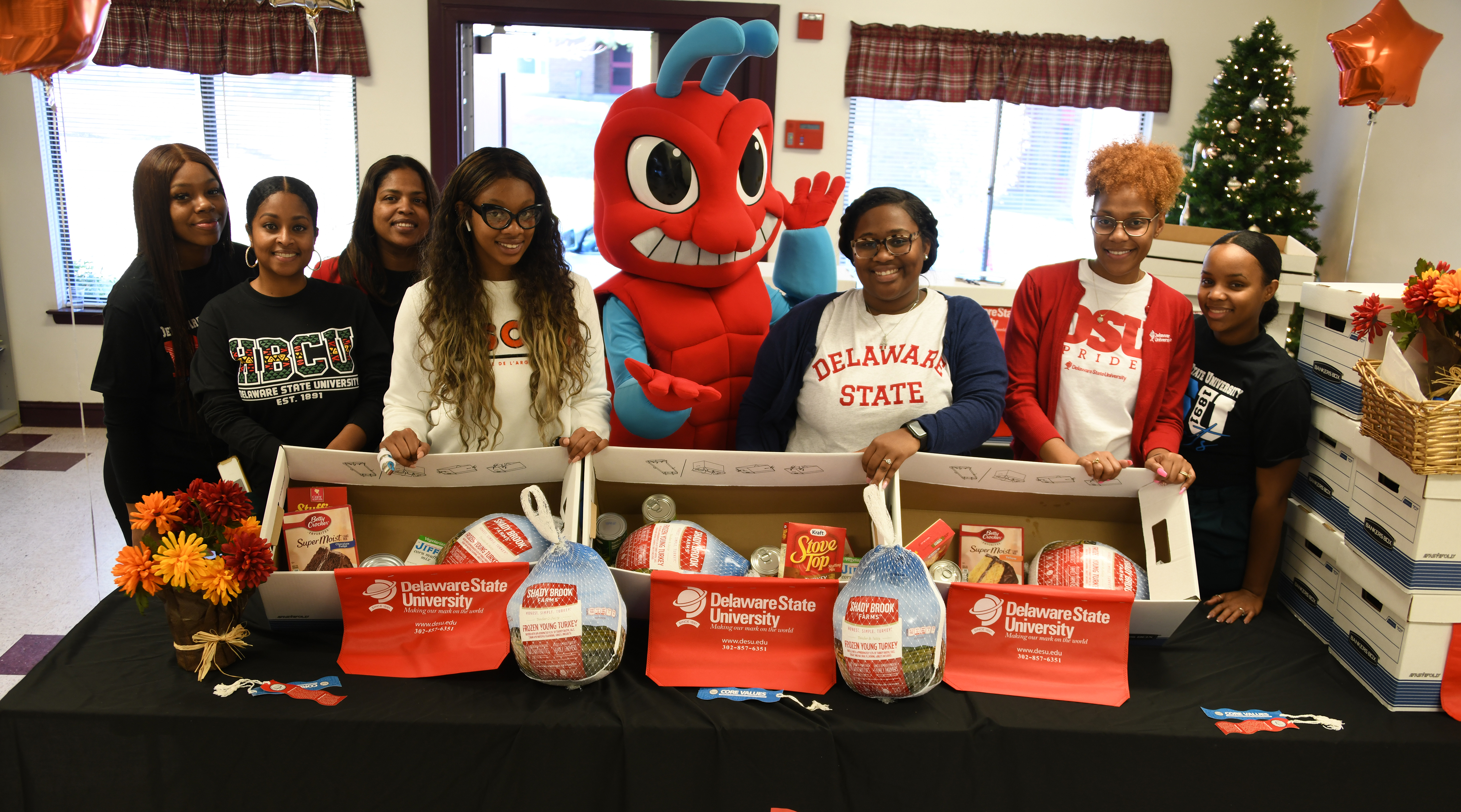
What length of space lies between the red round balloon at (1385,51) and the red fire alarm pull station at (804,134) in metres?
2.38

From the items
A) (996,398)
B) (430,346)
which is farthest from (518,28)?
(996,398)

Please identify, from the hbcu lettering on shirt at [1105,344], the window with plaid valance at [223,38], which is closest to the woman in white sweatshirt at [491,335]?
the hbcu lettering on shirt at [1105,344]

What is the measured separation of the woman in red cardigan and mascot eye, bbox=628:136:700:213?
0.79m

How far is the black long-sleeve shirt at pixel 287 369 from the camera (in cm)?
174

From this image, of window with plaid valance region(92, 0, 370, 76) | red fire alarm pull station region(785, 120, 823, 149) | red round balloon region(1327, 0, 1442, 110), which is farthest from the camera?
red fire alarm pull station region(785, 120, 823, 149)

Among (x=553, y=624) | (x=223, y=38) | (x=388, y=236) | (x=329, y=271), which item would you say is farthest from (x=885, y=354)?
(x=223, y=38)

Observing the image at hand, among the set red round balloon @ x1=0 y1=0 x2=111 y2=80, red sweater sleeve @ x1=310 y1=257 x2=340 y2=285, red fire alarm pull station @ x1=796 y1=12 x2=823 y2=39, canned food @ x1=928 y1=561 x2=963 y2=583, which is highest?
red fire alarm pull station @ x1=796 y1=12 x2=823 y2=39

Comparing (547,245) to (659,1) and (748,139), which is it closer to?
(748,139)

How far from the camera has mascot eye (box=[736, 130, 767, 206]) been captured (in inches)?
77.5

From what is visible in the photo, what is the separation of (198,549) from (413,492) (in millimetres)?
385

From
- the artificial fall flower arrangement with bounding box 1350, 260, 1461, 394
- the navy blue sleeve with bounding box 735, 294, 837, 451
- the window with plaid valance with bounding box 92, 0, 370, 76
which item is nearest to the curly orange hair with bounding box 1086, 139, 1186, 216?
the artificial fall flower arrangement with bounding box 1350, 260, 1461, 394

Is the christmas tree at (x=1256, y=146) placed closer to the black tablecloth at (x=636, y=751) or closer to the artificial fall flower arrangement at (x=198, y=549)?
the black tablecloth at (x=636, y=751)

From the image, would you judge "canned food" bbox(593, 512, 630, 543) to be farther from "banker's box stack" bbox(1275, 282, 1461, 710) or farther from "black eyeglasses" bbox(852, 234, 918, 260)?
"banker's box stack" bbox(1275, 282, 1461, 710)

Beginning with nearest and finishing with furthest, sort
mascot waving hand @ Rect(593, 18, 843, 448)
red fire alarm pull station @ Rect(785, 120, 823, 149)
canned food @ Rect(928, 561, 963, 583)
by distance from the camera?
canned food @ Rect(928, 561, 963, 583) → mascot waving hand @ Rect(593, 18, 843, 448) → red fire alarm pull station @ Rect(785, 120, 823, 149)
